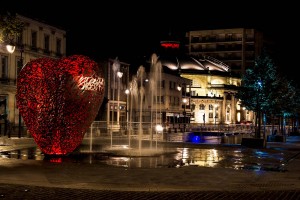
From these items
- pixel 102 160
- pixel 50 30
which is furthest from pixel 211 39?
pixel 102 160

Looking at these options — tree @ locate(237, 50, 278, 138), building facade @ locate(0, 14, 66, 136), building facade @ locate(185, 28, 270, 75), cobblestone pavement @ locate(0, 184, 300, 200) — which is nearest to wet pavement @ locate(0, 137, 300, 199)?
cobblestone pavement @ locate(0, 184, 300, 200)

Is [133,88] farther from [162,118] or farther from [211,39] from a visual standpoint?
[211,39]

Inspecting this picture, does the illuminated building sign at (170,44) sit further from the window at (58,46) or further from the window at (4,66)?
the window at (4,66)

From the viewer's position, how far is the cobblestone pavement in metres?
11.2

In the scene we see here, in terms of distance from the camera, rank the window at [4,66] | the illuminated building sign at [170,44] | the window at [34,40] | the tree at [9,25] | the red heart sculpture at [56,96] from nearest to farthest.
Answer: the red heart sculpture at [56,96]
the tree at [9,25]
the window at [4,66]
the window at [34,40]
the illuminated building sign at [170,44]

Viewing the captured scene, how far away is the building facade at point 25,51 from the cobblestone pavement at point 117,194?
3277cm

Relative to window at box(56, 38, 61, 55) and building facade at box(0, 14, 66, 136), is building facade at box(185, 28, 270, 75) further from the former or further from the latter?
building facade at box(0, 14, 66, 136)

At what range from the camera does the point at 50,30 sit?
5616 cm

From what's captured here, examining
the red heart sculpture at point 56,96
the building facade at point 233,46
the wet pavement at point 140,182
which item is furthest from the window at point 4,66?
the building facade at point 233,46

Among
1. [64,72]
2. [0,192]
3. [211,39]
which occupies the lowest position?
[0,192]

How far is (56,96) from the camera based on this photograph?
1836cm

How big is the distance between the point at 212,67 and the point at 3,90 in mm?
96715

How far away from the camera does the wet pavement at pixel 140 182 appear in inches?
460

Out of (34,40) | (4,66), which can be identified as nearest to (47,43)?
(34,40)
